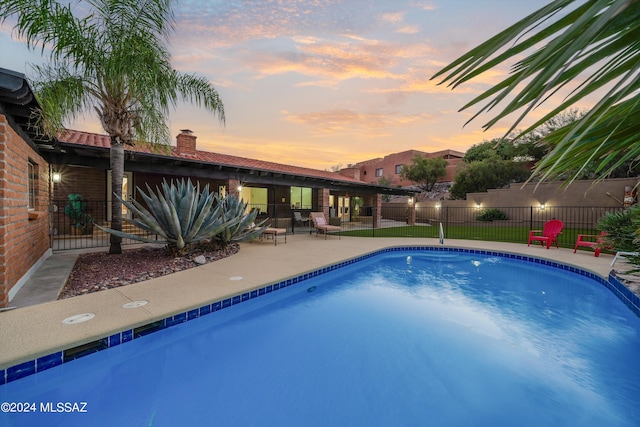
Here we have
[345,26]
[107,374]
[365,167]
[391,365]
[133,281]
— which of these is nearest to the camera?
[107,374]

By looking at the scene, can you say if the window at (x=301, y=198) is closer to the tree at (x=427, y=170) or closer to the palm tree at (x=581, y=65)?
the tree at (x=427, y=170)

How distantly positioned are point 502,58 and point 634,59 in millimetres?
262

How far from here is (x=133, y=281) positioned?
209 inches

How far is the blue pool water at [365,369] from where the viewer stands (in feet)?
9.32

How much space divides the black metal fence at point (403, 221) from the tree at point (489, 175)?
140 inches

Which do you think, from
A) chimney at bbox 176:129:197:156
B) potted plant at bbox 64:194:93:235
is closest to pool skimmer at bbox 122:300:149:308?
potted plant at bbox 64:194:93:235

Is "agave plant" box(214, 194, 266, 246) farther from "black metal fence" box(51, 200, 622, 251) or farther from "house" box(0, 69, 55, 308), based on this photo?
"house" box(0, 69, 55, 308)

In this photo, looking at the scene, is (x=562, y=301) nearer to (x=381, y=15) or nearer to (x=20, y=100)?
(x=381, y=15)

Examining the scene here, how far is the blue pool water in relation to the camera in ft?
9.32

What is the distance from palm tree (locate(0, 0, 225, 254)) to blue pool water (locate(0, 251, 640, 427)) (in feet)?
14.6

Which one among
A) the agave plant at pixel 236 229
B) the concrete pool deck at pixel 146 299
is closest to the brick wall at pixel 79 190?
the agave plant at pixel 236 229

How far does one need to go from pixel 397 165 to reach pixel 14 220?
39.7m

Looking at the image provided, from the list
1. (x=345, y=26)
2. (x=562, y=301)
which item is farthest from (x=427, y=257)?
(x=345, y=26)

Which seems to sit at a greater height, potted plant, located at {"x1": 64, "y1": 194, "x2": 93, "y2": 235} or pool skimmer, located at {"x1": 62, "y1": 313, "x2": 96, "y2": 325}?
potted plant, located at {"x1": 64, "y1": 194, "x2": 93, "y2": 235}
